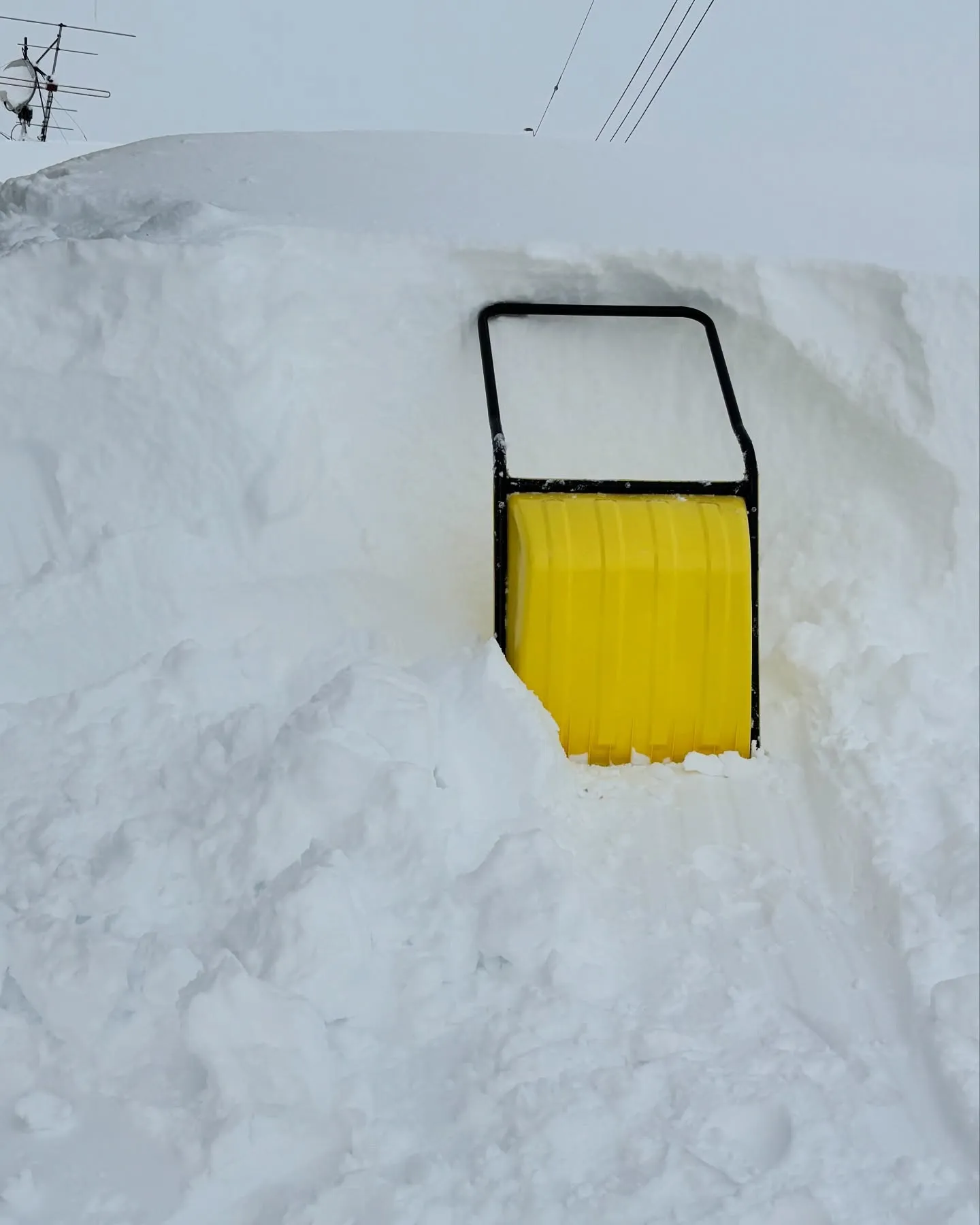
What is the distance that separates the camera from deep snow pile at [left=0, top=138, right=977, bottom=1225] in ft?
4.33

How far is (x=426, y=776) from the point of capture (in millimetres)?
1710

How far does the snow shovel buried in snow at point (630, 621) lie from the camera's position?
2.03m

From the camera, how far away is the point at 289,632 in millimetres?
2029

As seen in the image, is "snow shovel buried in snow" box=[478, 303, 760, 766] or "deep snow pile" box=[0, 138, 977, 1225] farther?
"snow shovel buried in snow" box=[478, 303, 760, 766]

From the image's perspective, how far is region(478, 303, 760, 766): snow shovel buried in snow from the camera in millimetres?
2029

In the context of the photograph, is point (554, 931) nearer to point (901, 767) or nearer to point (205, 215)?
point (901, 767)

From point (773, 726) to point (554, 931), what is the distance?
31.1 inches

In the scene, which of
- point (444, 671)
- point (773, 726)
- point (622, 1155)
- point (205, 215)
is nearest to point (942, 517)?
point (773, 726)

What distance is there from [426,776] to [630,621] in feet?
1.87

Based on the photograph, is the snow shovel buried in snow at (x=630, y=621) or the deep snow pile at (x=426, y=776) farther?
the snow shovel buried in snow at (x=630, y=621)

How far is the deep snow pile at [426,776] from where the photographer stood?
132 cm

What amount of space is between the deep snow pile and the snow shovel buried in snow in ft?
0.27

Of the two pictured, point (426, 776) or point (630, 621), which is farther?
point (630, 621)

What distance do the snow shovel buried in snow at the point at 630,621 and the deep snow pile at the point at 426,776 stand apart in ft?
0.27
